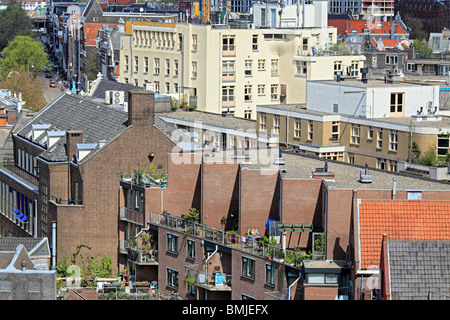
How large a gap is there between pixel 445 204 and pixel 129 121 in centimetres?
2474

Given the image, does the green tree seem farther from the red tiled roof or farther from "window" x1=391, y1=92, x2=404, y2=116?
the red tiled roof

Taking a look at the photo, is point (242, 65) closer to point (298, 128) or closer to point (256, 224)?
point (298, 128)

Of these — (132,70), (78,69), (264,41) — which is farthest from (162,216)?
(78,69)

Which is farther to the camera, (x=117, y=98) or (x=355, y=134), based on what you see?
(x=117, y=98)

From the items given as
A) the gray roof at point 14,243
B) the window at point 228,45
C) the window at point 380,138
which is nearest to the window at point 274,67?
the window at point 228,45

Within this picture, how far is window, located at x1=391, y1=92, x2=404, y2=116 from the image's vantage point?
8362 cm

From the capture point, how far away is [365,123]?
8181cm

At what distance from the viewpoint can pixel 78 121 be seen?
A: 7944cm

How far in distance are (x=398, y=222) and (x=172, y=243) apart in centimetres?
1578

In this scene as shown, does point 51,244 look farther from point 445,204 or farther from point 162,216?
point 445,204

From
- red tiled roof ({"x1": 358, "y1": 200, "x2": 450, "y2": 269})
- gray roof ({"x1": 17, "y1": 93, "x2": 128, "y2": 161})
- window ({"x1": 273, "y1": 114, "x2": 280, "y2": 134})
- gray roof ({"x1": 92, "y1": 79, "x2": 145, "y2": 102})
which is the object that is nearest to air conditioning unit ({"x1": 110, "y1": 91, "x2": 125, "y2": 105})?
gray roof ({"x1": 17, "y1": 93, "x2": 128, "y2": 161})

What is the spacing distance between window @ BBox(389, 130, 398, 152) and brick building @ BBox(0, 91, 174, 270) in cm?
1536

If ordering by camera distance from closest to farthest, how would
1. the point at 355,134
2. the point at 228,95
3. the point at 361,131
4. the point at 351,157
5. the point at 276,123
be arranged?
the point at 361,131, the point at 351,157, the point at 355,134, the point at 276,123, the point at 228,95

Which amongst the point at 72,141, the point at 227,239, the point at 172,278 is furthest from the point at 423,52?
the point at 227,239
